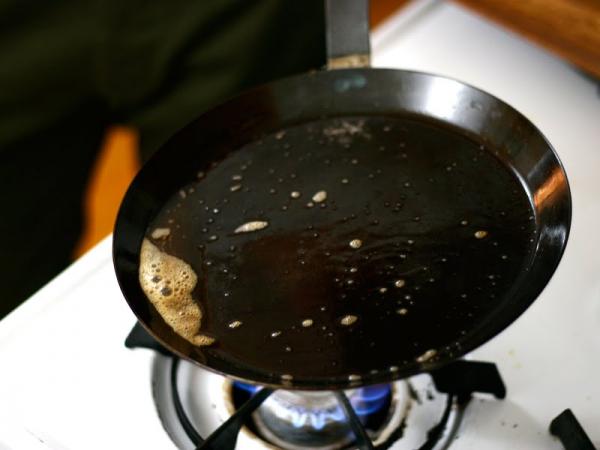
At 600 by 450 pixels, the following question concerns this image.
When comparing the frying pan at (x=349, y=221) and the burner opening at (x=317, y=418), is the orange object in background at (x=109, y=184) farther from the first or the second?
the burner opening at (x=317, y=418)

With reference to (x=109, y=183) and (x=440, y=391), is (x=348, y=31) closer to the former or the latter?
(x=440, y=391)

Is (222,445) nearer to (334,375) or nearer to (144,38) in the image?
(334,375)

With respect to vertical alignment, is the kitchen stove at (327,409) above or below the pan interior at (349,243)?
below

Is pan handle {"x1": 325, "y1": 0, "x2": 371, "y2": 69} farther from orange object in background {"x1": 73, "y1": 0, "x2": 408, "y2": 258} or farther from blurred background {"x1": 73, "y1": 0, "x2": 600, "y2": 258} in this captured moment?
orange object in background {"x1": 73, "y1": 0, "x2": 408, "y2": 258}

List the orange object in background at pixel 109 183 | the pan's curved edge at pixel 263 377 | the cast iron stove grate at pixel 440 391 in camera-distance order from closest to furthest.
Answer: the pan's curved edge at pixel 263 377, the cast iron stove grate at pixel 440 391, the orange object in background at pixel 109 183

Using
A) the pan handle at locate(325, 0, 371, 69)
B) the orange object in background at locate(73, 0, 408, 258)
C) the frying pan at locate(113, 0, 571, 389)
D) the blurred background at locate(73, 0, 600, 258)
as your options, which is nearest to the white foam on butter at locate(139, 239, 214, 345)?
the frying pan at locate(113, 0, 571, 389)

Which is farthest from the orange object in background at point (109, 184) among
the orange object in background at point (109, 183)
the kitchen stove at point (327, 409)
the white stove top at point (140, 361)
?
the kitchen stove at point (327, 409)

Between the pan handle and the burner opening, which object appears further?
the pan handle
